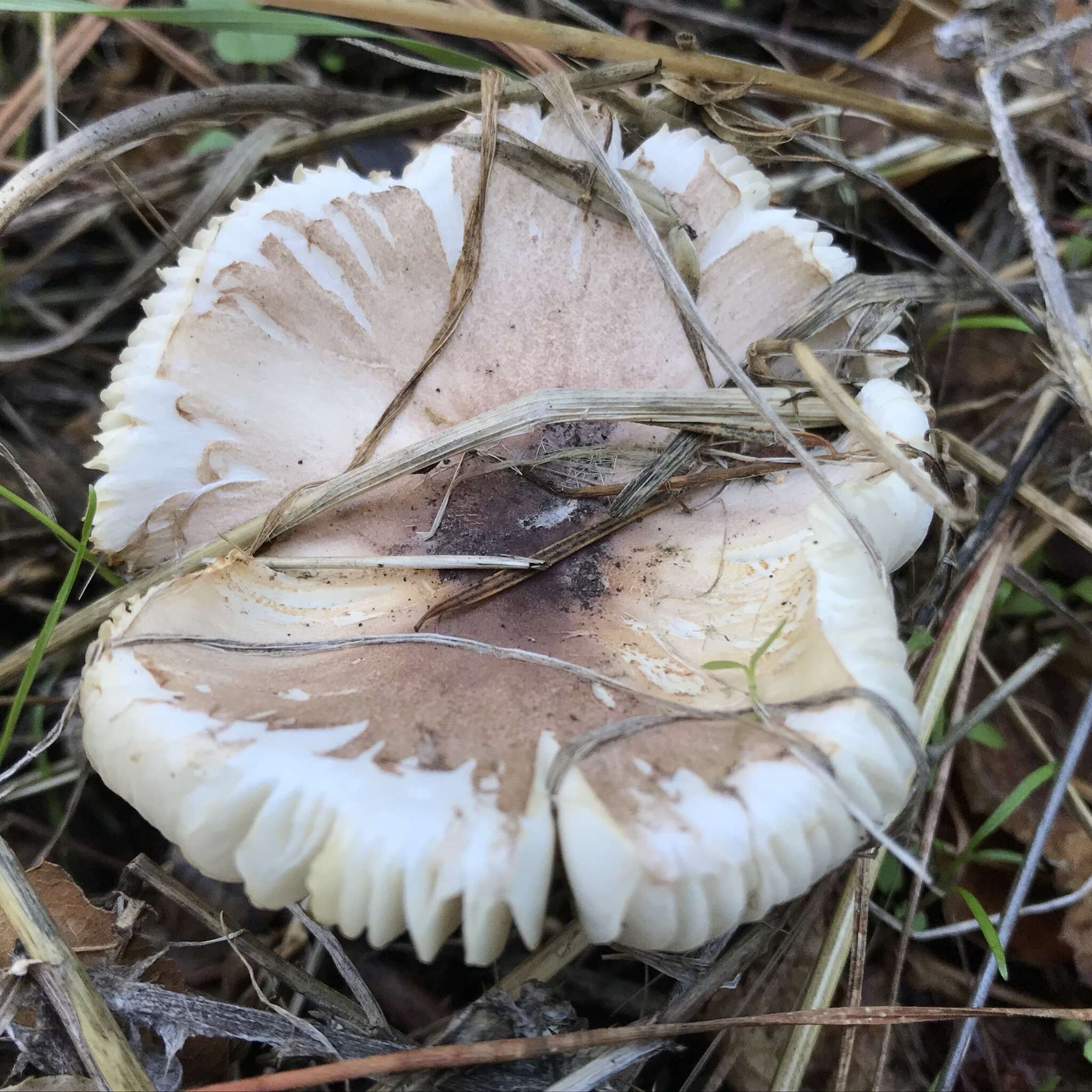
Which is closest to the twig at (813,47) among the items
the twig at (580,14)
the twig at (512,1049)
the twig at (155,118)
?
the twig at (580,14)

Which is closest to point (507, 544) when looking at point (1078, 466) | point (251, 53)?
point (1078, 466)

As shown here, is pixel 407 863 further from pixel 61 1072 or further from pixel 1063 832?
pixel 1063 832

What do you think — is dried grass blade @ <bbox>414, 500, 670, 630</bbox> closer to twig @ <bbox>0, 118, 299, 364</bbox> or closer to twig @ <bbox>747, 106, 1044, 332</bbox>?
twig @ <bbox>747, 106, 1044, 332</bbox>

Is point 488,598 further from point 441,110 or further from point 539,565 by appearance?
point 441,110

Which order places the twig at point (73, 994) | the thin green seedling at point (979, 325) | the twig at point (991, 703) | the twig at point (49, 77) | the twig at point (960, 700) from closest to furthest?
the twig at point (73, 994) → the twig at point (991, 703) → the twig at point (960, 700) → the thin green seedling at point (979, 325) → the twig at point (49, 77)

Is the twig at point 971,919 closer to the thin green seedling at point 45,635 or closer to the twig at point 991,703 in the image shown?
the twig at point 991,703

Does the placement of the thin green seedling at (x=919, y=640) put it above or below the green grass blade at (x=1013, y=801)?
above

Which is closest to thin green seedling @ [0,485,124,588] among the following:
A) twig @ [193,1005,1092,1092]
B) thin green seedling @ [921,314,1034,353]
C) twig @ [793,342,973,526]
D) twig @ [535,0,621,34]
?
twig @ [193,1005,1092,1092]
